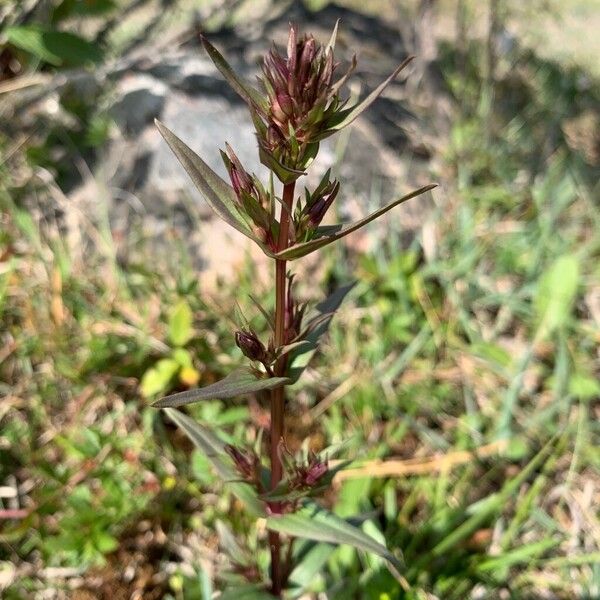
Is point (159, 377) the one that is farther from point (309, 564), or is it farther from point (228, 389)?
point (228, 389)

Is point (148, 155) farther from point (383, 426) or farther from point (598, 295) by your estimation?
point (598, 295)

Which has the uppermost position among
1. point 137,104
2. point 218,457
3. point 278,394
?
point 137,104

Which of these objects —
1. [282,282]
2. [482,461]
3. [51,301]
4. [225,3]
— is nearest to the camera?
[282,282]

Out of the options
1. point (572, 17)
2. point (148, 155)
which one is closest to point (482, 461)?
point (148, 155)

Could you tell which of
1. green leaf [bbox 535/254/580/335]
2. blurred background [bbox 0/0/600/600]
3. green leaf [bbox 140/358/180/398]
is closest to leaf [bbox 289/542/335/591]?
blurred background [bbox 0/0/600/600]

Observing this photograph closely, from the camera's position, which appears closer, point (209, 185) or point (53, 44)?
point (209, 185)

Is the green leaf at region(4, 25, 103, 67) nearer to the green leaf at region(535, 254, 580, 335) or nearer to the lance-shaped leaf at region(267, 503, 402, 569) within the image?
the lance-shaped leaf at region(267, 503, 402, 569)

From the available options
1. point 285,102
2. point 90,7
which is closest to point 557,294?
point 285,102
